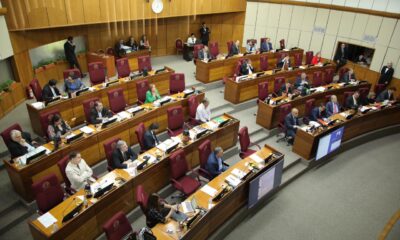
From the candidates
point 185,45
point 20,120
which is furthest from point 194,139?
point 185,45

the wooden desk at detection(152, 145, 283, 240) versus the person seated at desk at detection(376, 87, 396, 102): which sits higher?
the person seated at desk at detection(376, 87, 396, 102)

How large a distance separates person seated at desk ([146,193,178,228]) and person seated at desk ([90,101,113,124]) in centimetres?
289

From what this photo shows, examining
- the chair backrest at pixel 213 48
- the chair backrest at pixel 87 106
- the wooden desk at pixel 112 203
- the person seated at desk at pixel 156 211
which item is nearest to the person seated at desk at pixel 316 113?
the wooden desk at pixel 112 203

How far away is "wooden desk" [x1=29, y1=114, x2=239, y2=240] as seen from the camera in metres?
4.34

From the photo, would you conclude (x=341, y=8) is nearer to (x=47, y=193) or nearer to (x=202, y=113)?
(x=202, y=113)

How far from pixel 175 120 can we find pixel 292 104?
11.6ft

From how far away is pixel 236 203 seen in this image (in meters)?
5.67

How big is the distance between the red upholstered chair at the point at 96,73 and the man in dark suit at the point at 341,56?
30.1 ft

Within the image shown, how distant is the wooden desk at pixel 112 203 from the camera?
4.34 m

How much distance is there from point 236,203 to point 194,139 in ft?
5.35

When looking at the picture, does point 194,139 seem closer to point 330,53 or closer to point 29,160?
point 29,160

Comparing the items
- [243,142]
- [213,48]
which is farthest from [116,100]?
[213,48]

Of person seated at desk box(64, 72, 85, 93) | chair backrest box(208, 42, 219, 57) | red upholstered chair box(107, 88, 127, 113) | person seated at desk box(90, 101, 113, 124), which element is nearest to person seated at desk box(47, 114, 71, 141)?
person seated at desk box(90, 101, 113, 124)

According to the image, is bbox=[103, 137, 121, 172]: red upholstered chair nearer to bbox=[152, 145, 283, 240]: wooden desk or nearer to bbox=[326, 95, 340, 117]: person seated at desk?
bbox=[152, 145, 283, 240]: wooden desk
